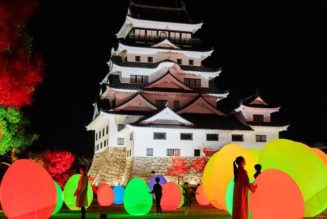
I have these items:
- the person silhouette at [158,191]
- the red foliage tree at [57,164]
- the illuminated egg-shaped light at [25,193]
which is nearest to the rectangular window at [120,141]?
the red foliage tree at [57,164]

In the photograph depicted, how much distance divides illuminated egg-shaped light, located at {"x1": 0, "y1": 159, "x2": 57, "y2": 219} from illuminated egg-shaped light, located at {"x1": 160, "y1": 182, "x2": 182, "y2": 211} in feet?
29.0

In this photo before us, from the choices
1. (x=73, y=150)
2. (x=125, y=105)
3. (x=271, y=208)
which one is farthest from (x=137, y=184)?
(x=73, y=150)

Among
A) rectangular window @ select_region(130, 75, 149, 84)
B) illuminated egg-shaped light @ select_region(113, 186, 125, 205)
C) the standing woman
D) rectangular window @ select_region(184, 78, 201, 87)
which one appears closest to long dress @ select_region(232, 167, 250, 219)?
the standing woman

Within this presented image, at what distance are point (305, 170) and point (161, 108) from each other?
28982 mm

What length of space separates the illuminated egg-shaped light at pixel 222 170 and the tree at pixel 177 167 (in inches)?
1001

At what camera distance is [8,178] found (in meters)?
9.21

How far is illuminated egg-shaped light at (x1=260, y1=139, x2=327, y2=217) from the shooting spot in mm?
9547

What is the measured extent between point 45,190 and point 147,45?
34.2 m

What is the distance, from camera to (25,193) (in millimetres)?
9109

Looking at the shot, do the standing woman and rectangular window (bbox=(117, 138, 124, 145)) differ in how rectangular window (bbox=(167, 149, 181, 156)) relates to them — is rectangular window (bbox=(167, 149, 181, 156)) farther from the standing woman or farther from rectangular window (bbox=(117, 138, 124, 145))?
the standing woman

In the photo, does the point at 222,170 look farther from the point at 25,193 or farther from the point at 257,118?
the point at 257,118

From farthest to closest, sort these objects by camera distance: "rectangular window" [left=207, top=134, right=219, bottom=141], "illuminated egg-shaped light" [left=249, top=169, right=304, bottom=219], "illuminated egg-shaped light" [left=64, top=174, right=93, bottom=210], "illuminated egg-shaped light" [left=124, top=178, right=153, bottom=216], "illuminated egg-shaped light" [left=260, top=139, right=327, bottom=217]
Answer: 1. "rectangular window" [left=207, top=134, right=219, bottom=141]
2. "illuminated egg-shaped light" [left=64, top=174, right=93, bottom=210]
3. "illuminated egg-shaped light" [left=124, top=178, right=153, bottom=216]
4. "illuminated egg-shaped light" [left=260, top=139, right=327, bottom=217]
5. "illuminated egg-shaped light" [left=249, top=169, right=304, bottom=219]

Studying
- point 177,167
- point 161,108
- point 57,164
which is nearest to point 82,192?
point 57,164

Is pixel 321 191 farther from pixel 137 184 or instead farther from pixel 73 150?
pixel 73 150
